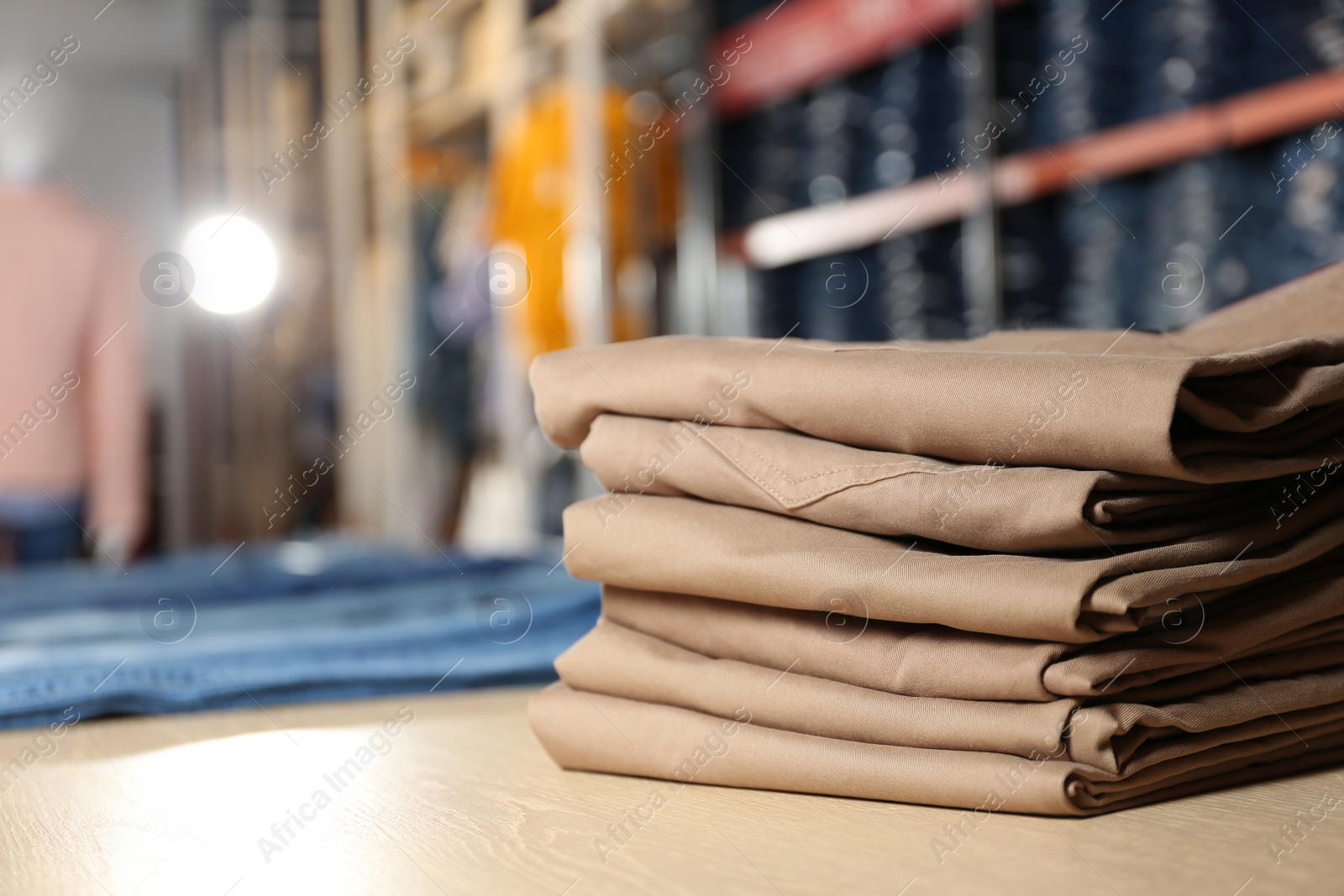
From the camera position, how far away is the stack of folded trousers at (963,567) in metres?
0.44

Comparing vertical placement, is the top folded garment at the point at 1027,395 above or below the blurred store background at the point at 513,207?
below

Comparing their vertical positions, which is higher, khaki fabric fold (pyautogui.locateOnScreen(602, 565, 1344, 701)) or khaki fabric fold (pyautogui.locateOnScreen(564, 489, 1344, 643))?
khaki fabric fold (pyautogui.locateOnScreen(564, 489, 1344, 643))

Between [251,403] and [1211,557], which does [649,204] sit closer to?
[251,403]

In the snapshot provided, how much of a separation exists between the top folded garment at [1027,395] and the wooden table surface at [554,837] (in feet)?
0.44

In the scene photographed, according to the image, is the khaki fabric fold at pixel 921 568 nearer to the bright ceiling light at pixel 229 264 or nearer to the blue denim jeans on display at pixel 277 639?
the blue denim jeans on display at pixel 277 639

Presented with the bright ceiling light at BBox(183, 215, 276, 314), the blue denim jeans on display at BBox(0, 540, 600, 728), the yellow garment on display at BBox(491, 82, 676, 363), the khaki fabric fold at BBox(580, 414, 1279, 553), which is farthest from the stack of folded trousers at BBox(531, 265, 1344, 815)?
the bright ceiling light at BBox(183, 215, 276, 314)

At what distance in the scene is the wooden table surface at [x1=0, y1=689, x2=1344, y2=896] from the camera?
386 mm

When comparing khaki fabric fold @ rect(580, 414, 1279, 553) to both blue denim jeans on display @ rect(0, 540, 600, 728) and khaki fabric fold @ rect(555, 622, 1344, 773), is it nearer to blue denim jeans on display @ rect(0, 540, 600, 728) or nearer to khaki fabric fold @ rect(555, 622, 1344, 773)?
khaki fabric fold @ rect(555, 622, 1344, 773)

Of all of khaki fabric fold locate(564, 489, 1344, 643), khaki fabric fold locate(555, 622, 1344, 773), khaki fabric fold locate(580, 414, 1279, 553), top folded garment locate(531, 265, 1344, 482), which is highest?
top folded garment locate(531, 265, 1344, 482)

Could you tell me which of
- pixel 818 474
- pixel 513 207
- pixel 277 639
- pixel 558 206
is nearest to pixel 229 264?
pixel 513 207

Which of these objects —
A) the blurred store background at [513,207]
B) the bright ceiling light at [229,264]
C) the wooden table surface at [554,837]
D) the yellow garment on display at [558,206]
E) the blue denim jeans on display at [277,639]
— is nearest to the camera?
the wooden table surface at [554,837]

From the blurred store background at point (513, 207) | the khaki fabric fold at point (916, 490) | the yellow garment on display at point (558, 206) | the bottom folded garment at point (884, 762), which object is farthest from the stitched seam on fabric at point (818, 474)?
the yellow garment on display at point (558, 206)

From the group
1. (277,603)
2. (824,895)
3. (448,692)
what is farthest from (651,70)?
(824,895)

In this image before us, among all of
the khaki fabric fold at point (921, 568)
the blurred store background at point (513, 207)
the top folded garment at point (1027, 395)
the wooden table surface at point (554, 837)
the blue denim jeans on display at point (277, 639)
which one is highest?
the blurred store background at point (513, 207)
